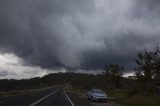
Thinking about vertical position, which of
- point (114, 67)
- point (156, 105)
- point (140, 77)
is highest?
point (114, 67)

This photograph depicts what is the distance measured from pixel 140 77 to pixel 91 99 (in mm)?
9233

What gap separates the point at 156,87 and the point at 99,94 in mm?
6820

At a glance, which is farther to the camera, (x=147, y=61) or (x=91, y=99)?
(x=147, y=61)

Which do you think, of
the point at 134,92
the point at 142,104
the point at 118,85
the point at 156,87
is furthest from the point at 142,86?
the point at 118,85

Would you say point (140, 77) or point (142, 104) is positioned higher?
point (140, 77)

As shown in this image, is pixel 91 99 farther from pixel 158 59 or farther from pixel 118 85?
pixel 118 85

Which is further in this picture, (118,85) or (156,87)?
(118,85)

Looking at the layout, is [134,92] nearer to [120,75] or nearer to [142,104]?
[142,104]

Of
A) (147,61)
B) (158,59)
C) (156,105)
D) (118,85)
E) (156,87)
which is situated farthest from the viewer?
(118,85)

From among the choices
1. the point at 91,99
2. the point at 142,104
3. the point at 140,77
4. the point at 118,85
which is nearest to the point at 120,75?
the point at 118,85

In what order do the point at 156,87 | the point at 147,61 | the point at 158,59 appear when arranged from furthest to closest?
the point at 147,61 → the point at 158,59 → the point at 156,87

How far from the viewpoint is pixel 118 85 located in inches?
3541

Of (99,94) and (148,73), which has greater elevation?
(148,73)

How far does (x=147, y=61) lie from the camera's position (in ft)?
156
